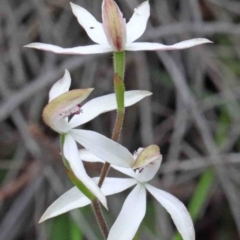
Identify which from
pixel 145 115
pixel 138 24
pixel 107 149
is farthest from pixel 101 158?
pixel 145 115

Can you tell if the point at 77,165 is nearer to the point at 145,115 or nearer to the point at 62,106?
the point at 62,106

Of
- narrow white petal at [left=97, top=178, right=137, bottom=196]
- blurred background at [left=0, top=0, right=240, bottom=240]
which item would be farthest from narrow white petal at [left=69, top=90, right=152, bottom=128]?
blurred background at [left=0, top=0, right=240, bottom=240]

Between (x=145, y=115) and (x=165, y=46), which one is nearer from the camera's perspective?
(x=165, y=46)

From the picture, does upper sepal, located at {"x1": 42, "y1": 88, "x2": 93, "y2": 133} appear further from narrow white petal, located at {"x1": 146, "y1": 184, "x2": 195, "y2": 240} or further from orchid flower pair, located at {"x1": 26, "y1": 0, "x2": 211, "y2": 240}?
narrow white petal, located at {"x1": 146, "y1": 184, "x2": 195, "y2": 240}

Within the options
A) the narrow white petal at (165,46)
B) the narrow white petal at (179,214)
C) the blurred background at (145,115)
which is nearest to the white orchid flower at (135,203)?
the narrow white petal at (179,214)

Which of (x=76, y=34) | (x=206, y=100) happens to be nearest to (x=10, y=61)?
(x=76, y=34)

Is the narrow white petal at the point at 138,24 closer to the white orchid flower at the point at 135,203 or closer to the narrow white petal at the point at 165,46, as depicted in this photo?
the narrow white petal at the point at 165,46

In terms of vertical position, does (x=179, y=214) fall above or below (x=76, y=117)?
below

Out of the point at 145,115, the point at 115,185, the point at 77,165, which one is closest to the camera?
the point at 77,165
